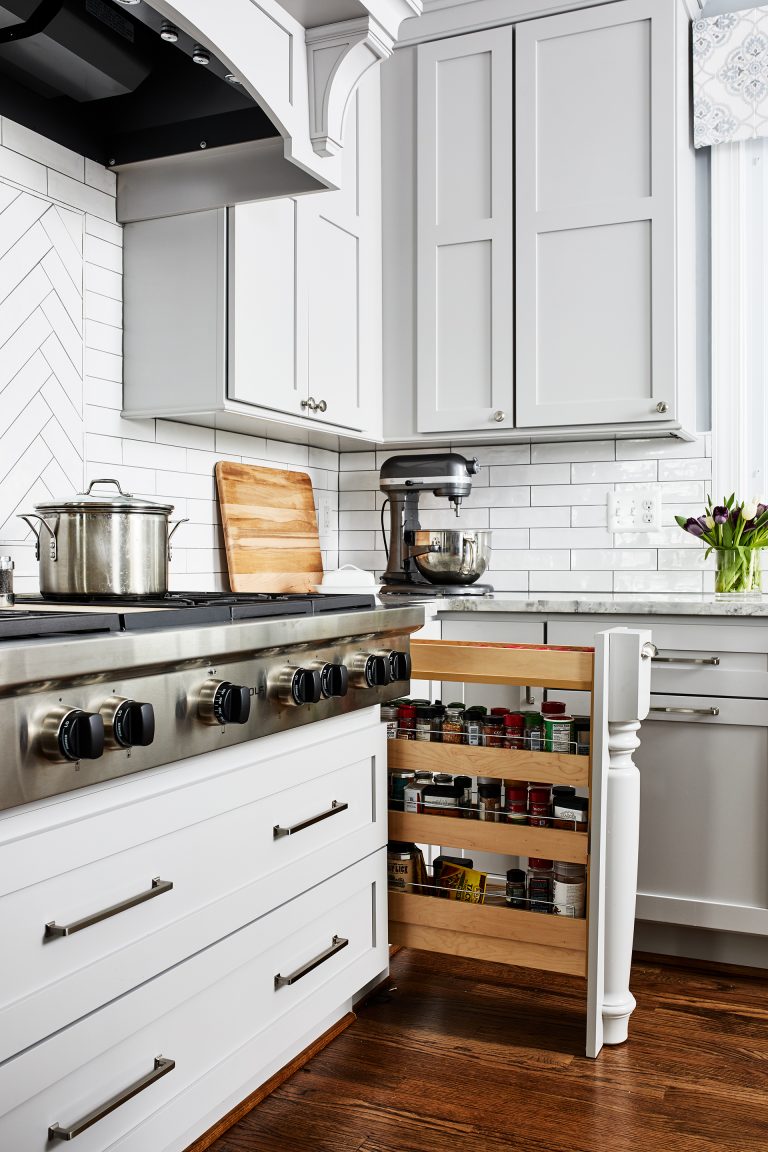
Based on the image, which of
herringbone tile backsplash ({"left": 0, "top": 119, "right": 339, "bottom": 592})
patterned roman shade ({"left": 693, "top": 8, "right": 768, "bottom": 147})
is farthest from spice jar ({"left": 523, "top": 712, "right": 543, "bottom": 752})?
patterned roman shade ({"left": 693, "top": 8, "right": 768, "bottom": 147})

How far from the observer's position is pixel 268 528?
303 cm

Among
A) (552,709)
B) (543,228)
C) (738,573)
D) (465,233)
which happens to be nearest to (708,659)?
(738,573)

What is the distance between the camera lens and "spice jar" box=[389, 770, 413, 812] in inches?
89.7

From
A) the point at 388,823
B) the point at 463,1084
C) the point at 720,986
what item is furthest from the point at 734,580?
the point at 463,1084

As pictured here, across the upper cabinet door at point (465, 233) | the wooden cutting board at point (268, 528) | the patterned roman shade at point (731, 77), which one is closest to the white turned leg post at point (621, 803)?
the wooden cutting board at point (268, 528)

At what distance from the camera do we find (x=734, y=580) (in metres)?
2.90

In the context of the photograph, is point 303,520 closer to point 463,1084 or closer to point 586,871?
point 586,871

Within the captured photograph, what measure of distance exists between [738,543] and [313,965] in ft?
5.59

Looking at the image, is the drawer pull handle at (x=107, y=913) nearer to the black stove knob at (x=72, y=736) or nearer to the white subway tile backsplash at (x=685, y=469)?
the black stove knob at (x=72, y=736)

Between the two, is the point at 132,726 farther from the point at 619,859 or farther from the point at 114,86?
the point at 114,86

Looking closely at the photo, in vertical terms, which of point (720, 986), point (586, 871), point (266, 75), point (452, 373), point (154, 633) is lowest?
point (720, 986)

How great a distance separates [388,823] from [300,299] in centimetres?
136

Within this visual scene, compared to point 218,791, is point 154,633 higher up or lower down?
higher up

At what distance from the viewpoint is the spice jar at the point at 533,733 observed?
6.98ft
